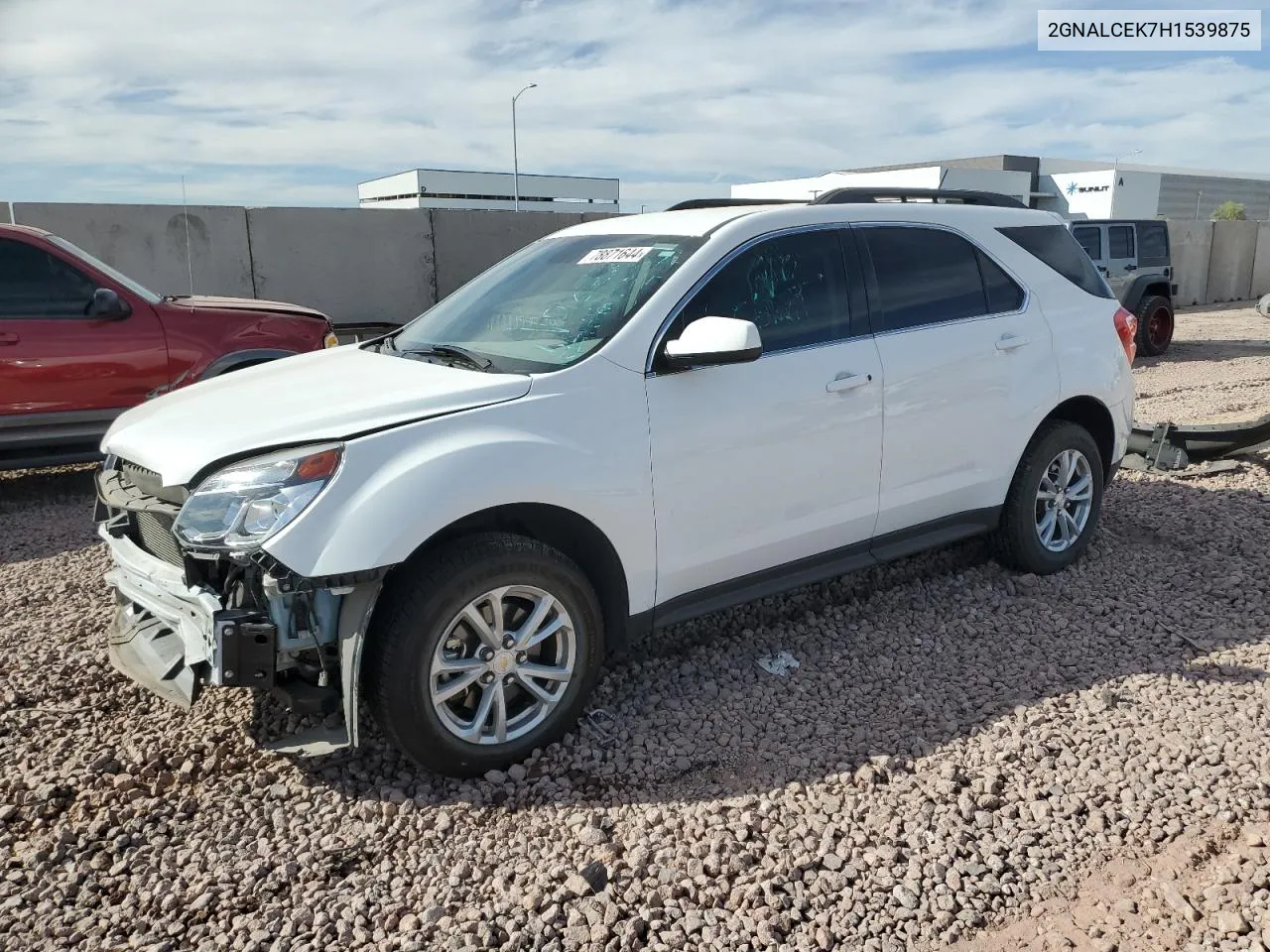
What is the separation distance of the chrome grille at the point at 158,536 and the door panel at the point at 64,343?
390cm

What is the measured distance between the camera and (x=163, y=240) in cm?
1330

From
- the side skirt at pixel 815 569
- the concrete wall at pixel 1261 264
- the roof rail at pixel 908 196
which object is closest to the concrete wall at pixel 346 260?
the roof rail at pixel 908 196

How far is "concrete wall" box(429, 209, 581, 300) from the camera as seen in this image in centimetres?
1570

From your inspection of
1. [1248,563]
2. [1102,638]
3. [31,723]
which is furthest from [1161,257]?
[31,723]

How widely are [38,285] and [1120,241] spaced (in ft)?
44.5

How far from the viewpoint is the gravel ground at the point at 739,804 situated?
2.71m

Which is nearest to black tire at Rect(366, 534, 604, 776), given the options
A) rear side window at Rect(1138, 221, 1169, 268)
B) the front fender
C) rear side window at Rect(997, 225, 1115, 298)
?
the front fender

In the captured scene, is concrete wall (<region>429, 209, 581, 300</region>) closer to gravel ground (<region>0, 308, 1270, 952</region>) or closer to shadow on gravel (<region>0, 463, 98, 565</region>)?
shadow on gravel (<region>0, 463, 98, 565</region>)

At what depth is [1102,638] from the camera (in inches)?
173

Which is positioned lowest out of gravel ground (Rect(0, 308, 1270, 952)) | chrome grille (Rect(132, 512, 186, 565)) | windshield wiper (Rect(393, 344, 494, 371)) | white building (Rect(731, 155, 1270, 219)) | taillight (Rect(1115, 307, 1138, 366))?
gravel ground (Rect(0, 308, 1270, 952))

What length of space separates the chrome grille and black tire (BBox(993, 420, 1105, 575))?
12.0 ft

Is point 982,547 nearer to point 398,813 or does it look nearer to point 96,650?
point 398,813

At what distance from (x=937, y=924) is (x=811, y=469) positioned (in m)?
1.76

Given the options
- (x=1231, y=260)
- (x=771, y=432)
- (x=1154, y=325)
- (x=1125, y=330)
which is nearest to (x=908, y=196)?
(x=1125, y=330)
